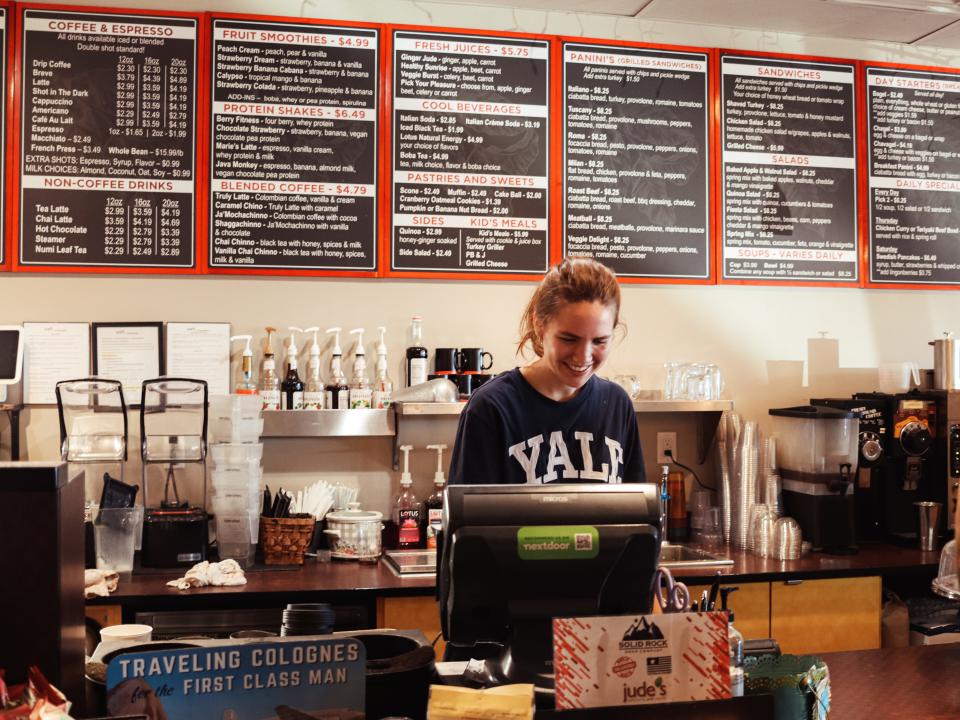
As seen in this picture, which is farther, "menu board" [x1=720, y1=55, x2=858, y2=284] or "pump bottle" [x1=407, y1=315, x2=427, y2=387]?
"menu board" [x1=720, y1=55, x2=858, y2=284]

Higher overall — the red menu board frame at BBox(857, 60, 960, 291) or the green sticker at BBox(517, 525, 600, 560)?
the red menu board frame at BBox(857, 60, 960, 291)

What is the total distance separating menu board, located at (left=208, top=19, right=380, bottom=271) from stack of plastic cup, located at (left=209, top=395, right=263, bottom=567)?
2.11ft

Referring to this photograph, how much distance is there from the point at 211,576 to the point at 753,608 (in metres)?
1.81

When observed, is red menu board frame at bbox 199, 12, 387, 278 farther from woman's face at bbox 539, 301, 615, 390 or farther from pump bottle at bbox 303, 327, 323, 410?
woman's face at bbox 539, 301, 615, 390

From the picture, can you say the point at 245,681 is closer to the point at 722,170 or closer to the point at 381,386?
the point at 381,386

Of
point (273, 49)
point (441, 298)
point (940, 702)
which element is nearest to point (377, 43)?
point (273, 49)

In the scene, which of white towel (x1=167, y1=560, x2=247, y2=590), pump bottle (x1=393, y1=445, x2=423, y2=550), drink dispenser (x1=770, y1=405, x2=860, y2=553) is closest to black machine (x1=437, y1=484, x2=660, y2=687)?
white towel (x1=167, y1=560, x2=247, y2=590)

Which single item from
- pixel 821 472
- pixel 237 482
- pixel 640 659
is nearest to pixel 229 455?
pixel 237 482

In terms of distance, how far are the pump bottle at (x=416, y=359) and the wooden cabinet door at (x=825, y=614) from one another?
151 cm

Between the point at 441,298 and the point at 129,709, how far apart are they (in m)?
2.71

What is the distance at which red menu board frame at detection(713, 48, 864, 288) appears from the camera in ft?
13.0

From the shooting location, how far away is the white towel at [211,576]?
2840 mm

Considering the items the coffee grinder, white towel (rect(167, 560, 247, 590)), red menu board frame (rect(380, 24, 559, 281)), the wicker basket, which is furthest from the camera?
red menu board frame (rect(380, 24, 559, 281))

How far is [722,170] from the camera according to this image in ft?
13.1
